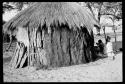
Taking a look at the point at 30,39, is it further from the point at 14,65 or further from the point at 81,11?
the point at 81,11

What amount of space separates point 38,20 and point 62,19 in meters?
1.20

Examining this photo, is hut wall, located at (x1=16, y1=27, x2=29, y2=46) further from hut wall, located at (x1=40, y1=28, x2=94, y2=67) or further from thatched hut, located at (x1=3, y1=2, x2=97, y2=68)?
hut wall, located at (x1=40, y1=28, x2=94, y2=67)

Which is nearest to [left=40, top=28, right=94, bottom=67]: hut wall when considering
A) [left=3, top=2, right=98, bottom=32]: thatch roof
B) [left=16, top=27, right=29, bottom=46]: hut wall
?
[left=3, top=2, right=98, bottom=32]: thatch roof

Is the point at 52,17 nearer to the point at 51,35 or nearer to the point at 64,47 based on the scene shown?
the point at 51,35

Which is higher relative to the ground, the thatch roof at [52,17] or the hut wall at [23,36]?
the thatch roof at [52,17]

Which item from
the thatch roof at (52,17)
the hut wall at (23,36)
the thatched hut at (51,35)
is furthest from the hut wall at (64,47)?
the hut wall at (23,36)

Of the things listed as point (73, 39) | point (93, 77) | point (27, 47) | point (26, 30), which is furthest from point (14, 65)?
point (93, 77)

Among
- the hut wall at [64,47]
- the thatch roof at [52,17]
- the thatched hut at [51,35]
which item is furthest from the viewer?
the hut wall at [64,47]

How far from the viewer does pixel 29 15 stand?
9.04 metres

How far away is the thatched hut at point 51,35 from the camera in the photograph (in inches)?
344

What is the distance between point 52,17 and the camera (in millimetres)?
8648

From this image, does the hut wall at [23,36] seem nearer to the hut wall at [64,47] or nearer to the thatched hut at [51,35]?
the thatched hut at [51,35]

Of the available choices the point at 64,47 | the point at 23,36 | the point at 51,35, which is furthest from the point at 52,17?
the point at 23,36

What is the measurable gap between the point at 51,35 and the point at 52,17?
3.05 feet
